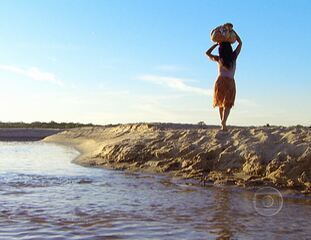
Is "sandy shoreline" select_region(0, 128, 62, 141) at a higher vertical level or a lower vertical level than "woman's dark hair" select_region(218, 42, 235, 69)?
lower

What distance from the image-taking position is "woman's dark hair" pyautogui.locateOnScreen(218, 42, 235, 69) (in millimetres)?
11141

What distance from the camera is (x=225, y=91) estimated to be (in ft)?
36.7

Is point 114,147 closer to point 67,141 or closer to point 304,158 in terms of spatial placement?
point 304,158

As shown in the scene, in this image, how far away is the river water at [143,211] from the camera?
17.1 ft

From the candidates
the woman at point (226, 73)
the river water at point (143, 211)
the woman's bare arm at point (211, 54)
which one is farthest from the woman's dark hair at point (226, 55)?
the river water at point (143, 211)

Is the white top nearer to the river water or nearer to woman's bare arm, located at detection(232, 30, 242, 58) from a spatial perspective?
woman's bare arm, located at detection(232, 30, 242, 58)

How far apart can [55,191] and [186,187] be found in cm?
221

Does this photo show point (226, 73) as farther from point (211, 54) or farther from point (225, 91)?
point (211, 54)

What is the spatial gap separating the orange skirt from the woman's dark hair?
332 mm

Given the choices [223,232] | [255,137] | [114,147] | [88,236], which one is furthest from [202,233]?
[114,147]

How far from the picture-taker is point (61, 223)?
5582 millimetres

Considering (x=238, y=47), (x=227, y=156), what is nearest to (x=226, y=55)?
(x=238, y=47)

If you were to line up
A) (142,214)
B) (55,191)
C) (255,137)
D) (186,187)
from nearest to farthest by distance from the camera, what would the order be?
(142,214) < (55,191) < (186,187) < (255,137)

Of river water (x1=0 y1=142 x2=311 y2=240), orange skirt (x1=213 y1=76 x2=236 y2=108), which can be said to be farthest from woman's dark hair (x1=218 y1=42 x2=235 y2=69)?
river water (x1=0 y1=142 x2=311 y2=240)
